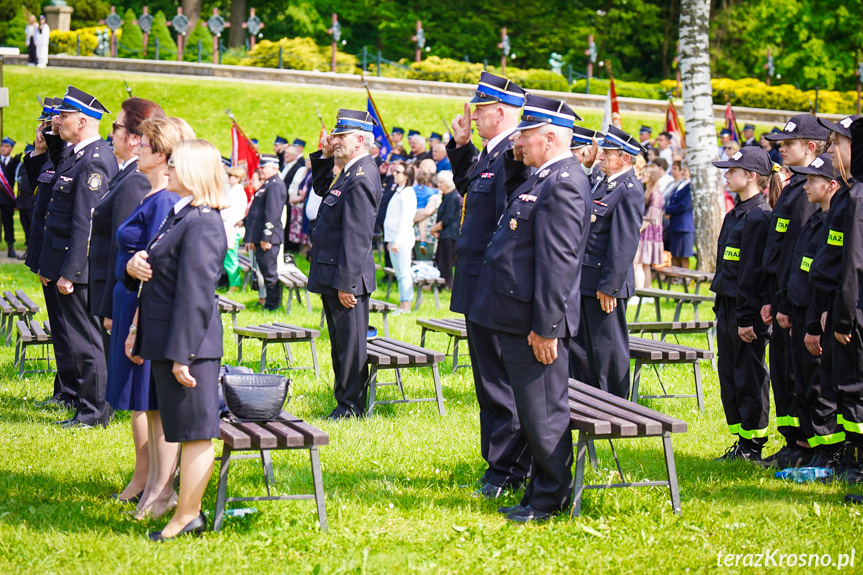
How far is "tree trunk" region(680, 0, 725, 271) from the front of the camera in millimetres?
16156

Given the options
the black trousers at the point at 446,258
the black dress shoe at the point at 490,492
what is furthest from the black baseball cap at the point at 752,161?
the black trousers at the point at 446,258

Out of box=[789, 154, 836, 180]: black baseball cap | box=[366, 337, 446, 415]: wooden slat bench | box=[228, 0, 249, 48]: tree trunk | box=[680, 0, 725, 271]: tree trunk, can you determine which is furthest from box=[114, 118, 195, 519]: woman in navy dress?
box=[228, 0, 249, 48]: tree trunk

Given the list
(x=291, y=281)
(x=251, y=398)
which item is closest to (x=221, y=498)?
(x=251, y=398)

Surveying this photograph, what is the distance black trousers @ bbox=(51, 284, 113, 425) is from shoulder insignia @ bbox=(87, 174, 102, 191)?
0.83 meters

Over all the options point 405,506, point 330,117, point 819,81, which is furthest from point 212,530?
point 819,81

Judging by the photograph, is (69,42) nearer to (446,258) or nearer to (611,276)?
(446,258)

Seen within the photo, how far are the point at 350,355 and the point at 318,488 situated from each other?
2.85 meters

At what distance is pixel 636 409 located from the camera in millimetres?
5723

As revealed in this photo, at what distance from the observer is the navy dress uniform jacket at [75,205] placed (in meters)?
7.64

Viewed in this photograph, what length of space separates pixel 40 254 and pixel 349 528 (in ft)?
14.3

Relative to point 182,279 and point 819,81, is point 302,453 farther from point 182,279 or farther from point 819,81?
point 819,81

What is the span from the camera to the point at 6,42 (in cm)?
4319

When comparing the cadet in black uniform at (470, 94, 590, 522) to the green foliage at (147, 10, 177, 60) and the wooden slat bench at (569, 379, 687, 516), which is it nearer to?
the wooden slat bench at (569, 379, 687, 516)

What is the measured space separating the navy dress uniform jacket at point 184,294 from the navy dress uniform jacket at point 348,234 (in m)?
2.95
